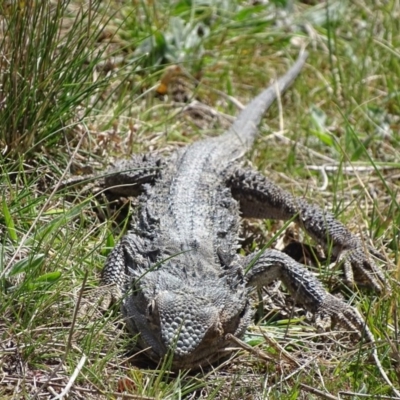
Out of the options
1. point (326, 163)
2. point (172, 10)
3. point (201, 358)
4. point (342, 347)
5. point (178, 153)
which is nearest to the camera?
point (201, 358)

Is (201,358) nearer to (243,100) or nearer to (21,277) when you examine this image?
(21,277)

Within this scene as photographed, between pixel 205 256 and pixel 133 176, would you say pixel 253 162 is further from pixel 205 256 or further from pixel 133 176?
pixel 205 256

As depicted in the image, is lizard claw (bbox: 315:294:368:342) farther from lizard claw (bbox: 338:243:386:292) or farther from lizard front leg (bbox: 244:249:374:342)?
lizard claw (bbox: 338:243:386:292)

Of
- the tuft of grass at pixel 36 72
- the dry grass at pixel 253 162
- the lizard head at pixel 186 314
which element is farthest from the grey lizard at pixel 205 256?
the tuft of grass at pixel 36 72

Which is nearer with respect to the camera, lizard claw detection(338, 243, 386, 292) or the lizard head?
the lizard head

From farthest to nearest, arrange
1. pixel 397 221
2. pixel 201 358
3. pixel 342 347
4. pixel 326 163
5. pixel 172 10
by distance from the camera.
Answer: pixel 172 10 → pixel 326 163 → pixel 397 221 → pixel 342 347 → pixel 201 358

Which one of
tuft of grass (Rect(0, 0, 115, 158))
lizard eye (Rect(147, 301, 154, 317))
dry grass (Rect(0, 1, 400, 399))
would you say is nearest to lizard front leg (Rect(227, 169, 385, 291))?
dry grass (Rect(0, 1, 400, 399))

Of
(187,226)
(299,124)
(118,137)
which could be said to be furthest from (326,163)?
(187,226)
